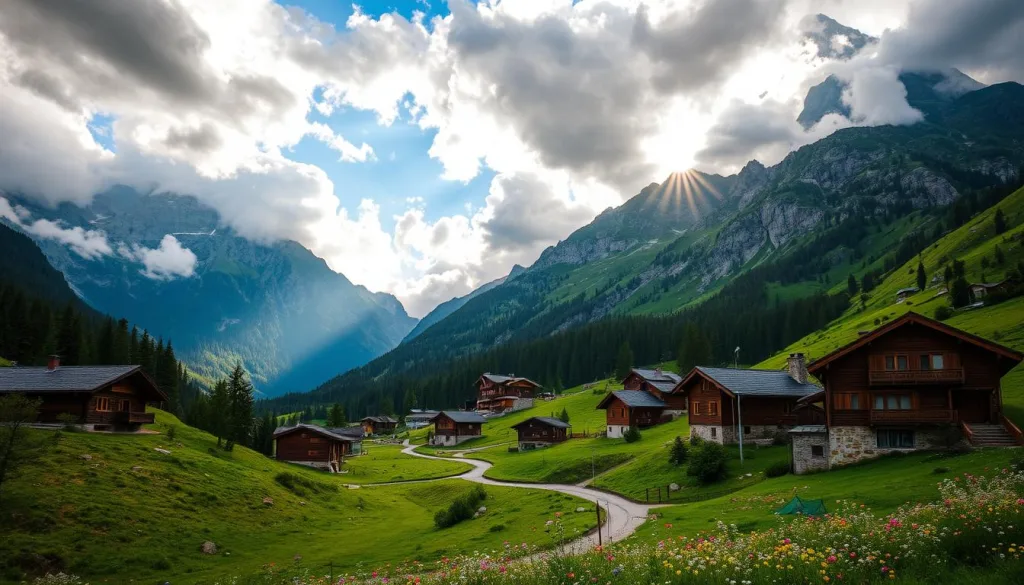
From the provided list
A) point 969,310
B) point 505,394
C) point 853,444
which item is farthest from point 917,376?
point 505,394

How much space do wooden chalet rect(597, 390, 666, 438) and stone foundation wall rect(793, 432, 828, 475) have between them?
3899 cm

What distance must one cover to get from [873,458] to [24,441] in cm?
5699

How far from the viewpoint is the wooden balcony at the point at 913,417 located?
1537 inches

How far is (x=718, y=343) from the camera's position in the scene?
167 metres

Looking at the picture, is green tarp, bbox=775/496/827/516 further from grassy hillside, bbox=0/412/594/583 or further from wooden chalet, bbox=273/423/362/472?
wooden chalet, bbox=273/423/362/472

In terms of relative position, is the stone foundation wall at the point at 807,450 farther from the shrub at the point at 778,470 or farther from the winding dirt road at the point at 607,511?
the winding dirt road at the point at 607,511

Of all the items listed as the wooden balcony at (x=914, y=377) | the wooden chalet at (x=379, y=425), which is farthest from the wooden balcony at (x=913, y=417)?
the wooden chalet at (x=379, y=425)

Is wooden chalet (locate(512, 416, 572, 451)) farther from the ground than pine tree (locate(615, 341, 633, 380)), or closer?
closer

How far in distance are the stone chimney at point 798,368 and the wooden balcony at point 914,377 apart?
18.2 meters

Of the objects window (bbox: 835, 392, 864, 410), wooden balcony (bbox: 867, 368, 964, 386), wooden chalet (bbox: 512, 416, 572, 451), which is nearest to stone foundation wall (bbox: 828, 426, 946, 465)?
window (bbox: 835, 392, 864, 410)

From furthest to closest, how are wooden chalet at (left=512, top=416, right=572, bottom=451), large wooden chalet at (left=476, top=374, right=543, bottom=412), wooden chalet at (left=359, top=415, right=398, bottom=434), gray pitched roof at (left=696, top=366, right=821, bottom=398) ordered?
wooden chalet at (left=359, top=415, right=398, bottom=434) → large wooden chalet at (left=476, top=374, right=543, bottom=412) → wooden chalet at (left=512, top=416, right=572, bottom=451) → gray pitched roof at (left=696, top=366, right=821, bottom=398)

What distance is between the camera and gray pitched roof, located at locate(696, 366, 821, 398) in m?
Result: 55.1

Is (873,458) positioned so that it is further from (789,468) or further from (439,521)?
(439,521)

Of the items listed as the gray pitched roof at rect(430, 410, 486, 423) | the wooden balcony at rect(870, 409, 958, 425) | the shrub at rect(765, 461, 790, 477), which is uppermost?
the wooden balcony at rect(870, 409, 958, 425)
